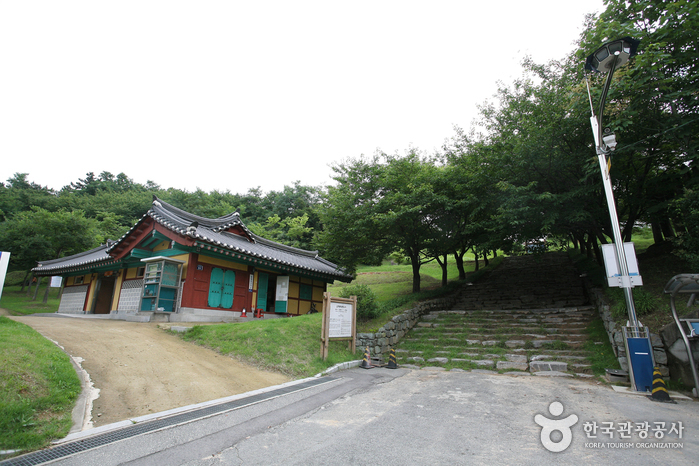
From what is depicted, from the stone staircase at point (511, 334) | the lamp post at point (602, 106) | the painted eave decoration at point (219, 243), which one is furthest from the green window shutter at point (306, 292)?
the lamp post at point (602, 106)

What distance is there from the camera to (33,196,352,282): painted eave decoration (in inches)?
518

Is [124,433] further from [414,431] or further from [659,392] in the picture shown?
[659,392]

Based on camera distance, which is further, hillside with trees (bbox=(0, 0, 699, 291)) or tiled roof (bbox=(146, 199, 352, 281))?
tiled roof (bbox=(146, 199, 352, 281))

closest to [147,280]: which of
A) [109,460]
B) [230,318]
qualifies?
[230,318]

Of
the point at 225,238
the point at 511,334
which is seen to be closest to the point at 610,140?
the point at 511,334

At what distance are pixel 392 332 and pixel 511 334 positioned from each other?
4021 millimetres

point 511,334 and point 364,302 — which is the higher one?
point 364,302

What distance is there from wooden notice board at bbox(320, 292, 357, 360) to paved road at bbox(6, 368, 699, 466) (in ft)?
7.23

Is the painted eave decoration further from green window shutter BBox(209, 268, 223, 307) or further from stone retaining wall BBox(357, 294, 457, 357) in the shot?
stone retaining wall BBox(357, 294, 457, 357)

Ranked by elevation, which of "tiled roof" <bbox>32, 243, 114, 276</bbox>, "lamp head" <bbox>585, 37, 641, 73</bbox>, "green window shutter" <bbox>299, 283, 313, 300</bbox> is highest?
"lamp head" <bbox>585, 37, 641, 73</bbox>

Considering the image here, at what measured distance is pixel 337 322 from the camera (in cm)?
956

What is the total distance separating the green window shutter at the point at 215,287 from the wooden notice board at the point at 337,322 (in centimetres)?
665

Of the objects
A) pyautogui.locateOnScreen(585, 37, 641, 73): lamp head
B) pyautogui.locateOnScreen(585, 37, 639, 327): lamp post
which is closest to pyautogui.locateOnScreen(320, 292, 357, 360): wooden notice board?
pyautogui.locateOnScreen(585, 37, 639, 327): lamp post

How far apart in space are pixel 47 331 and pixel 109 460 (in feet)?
27.4
